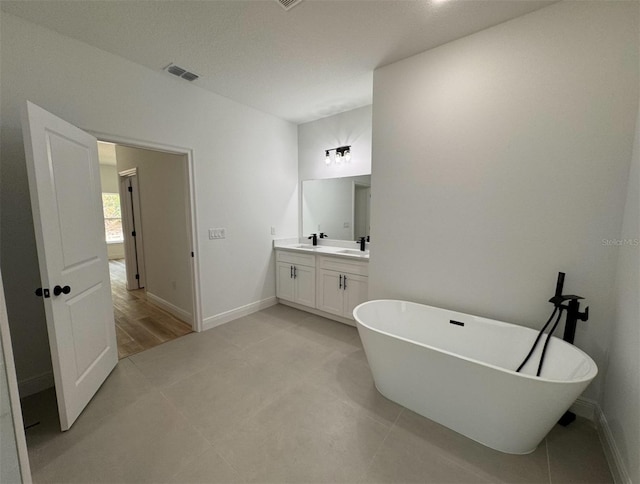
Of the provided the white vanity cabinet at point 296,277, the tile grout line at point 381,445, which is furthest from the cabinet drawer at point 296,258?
the tile grout line at point 381,445

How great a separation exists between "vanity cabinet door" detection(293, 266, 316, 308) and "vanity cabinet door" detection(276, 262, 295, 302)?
8 cm

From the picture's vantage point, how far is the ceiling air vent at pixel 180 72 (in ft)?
8.00

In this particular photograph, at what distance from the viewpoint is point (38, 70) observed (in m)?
1.92

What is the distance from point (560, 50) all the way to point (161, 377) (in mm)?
3826

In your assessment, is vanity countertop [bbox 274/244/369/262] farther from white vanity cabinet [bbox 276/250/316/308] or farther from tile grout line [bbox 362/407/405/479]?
tile grout line [bbox 362/407/405/479]

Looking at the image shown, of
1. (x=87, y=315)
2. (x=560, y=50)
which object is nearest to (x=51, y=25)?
(x=87, y=315)

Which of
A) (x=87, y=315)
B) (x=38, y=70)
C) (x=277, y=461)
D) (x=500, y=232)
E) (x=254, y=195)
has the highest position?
(x=38, y=70)

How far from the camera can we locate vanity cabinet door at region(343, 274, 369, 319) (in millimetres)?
3033

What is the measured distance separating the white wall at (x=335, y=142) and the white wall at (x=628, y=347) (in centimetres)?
228

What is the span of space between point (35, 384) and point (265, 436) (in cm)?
192

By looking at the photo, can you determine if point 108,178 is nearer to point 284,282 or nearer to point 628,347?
point 284,282

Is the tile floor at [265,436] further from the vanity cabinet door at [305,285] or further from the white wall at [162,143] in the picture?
the vanity cabinet door at [305,285]

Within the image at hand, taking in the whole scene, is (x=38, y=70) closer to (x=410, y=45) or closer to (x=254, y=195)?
(x=254, y=195)

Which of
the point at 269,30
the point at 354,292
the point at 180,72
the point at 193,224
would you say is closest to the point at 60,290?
the point at 193,224
